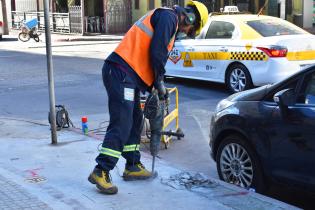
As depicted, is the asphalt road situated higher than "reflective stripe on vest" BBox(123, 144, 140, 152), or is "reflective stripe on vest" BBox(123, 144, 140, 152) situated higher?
"reflective stripe on vest" BBox(123, 144, 140, 152)

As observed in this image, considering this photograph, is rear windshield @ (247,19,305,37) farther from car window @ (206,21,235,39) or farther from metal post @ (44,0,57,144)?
metal post @ (44,0,57,144)

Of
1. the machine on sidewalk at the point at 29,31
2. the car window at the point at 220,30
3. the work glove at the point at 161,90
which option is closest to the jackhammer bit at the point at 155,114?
the work glove at the point at 161,90

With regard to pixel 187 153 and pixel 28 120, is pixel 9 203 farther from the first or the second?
pixel 28 120

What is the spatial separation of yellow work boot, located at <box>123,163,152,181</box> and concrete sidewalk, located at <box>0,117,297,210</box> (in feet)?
0.21

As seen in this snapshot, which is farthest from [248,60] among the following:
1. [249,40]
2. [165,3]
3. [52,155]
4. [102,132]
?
[165,3]

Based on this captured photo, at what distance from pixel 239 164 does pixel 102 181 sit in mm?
1356

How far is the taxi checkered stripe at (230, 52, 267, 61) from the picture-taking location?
1059cm

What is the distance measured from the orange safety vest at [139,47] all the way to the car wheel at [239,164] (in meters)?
1.18

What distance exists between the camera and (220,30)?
11781 millimetres

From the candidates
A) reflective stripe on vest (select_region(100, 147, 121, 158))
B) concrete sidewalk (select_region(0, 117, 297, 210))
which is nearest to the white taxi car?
concrete sidewalk (select_region(0, 117, 297, 210))

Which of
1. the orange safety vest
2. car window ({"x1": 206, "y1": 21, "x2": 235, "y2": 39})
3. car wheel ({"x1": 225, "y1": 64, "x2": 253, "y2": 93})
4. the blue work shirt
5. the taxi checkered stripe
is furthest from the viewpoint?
car window ({"x1": 206, "y1": 21, "x2": 235, "y2": 39})

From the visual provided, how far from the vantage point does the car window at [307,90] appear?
4.91 metres

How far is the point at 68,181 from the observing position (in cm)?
570

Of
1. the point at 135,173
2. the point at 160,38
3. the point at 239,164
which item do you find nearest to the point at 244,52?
the point at 239,164
